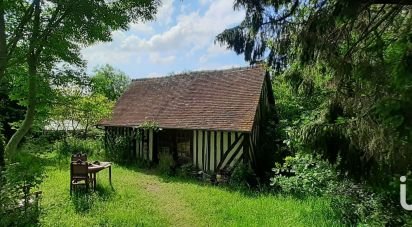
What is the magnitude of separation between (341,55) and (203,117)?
9575mm

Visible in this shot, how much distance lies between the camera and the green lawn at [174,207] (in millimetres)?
7809

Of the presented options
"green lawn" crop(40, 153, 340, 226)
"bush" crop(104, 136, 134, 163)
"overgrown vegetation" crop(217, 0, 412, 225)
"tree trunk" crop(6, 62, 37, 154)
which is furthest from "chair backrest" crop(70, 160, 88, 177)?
"overgrown vegetation" crop(217, 0, 412, 225)

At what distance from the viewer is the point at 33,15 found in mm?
6086

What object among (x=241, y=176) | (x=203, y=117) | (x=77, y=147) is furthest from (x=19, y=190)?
(x=77, y=147)

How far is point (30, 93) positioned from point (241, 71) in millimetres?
9951

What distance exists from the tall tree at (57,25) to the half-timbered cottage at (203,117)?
266 inches

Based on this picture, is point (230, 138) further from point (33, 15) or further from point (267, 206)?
point (33, 15)

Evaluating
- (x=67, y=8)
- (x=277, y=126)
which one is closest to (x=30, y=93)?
(x=67, y=8)

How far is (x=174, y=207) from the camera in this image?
368 inches

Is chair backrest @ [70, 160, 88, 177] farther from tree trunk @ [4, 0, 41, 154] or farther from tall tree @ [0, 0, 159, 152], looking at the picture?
tall tree @ [0, 0, 159, 152]

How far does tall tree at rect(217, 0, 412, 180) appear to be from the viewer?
4125 millimetres

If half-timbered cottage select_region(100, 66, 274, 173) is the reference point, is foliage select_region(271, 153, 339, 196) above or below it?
below

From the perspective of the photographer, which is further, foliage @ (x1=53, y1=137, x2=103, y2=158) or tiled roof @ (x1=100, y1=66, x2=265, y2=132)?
foliage @ (x1=53, y1=137, x2=103, y2=158)

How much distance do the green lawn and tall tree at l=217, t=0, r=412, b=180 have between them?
3316 mm
